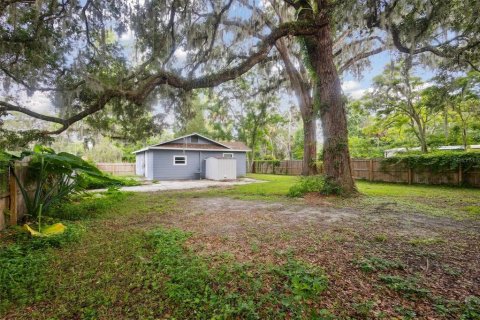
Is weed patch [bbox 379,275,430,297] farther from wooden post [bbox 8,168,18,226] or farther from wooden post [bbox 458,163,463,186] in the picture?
wooden post [bbox 458,163,463,186]

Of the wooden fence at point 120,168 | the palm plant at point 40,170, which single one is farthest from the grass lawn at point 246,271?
the wooden fence at point 120,168

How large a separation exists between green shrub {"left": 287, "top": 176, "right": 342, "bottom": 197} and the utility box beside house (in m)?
8.79

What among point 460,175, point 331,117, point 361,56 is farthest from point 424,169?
point 331,117

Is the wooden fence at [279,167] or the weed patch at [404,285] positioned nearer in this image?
the weed patch at [404,285]

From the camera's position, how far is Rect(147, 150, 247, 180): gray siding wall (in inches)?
611

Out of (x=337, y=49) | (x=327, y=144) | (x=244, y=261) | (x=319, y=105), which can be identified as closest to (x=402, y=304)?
(x=244, y=261)

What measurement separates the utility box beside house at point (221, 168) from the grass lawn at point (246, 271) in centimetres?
1172

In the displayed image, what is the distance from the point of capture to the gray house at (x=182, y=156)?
1554cm

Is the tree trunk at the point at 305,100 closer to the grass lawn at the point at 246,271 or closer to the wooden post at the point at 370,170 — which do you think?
the wooden post at the point at 370,170

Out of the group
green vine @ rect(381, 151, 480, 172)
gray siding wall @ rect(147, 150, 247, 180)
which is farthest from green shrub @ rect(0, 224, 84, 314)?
green vine @ rect(381, 151, 480, 172)

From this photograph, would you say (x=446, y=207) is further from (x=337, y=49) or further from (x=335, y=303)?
(x=337, y=49)

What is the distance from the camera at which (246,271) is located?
7.34 ft

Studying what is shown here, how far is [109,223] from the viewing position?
13.5 ft

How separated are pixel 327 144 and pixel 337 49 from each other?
7.03m
